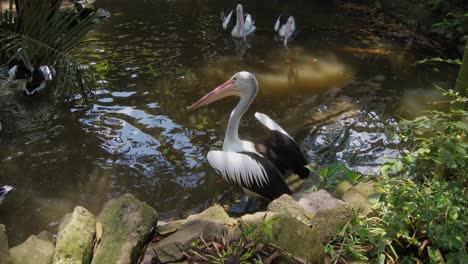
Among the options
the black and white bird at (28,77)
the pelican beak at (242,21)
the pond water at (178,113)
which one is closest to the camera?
the pond water at (178,113)

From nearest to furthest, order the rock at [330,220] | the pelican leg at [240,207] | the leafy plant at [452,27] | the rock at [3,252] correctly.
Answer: the rock at [3,252], the rock at [330,220], the pelican leg at [240,207], the leafy plant at [452,27]

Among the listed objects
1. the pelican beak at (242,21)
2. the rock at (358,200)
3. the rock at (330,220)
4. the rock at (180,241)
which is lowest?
the pelican beak at (242,21)

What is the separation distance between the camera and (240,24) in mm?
7859

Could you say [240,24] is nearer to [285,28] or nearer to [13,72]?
[285,28]

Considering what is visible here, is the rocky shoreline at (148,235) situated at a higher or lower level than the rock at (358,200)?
higher

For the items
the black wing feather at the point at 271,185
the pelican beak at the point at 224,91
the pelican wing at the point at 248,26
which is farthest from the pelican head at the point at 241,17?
the black wing feather at the point at 271,185

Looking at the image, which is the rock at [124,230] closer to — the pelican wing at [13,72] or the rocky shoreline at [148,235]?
the rocky shoreline at [148,235]

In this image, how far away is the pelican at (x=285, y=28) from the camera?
764cm

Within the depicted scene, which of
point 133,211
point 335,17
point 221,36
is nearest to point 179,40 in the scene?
point 221,36

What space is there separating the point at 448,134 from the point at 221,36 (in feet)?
21.4

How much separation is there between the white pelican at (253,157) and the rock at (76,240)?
137 centimetres

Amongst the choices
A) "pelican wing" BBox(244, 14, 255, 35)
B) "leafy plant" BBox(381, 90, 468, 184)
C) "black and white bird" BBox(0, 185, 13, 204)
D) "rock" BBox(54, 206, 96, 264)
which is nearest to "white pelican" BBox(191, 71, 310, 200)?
"leafy plant" BBox(381, 90, 468, 184)

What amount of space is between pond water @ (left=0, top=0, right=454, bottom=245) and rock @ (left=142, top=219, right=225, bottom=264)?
142 centimetres

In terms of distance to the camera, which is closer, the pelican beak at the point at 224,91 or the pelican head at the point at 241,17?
the pelican beak at the point at 224,91
